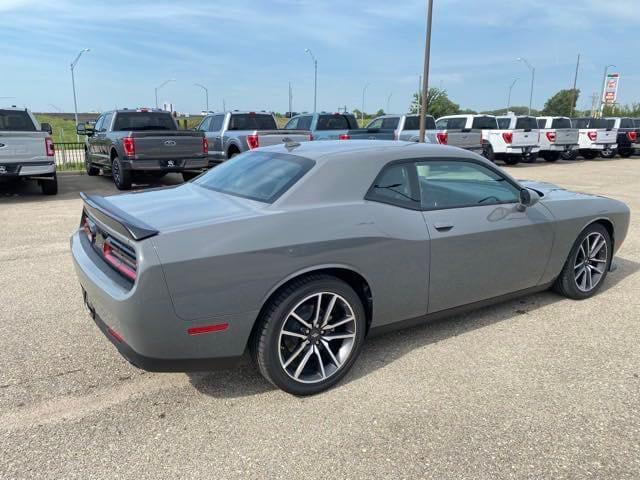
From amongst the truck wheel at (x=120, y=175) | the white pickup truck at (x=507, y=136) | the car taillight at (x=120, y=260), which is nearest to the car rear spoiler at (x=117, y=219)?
the car taillight at (x=120, y=260)

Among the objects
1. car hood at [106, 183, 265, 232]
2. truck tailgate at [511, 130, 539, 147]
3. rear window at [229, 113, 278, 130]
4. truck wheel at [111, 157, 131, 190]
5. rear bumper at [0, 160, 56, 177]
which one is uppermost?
rear window at [229, 113, 278, 130]

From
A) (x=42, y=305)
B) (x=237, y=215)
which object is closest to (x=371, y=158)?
(x=237, y=215)

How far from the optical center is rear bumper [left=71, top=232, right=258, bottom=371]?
2.56 metres

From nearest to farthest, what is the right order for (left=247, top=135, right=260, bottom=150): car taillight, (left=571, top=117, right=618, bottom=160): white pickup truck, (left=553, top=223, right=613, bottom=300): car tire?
(left=553, top=223, right=613, bottom=300): car tire → (left=247, top=135, right=260, bottom=150): car taillight → (left=571, top=117, right=618, bottom=160): white pickup truck

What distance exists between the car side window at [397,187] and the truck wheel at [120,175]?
8990mm

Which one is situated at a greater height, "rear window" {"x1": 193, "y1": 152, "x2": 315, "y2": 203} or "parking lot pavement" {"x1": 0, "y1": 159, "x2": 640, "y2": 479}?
"rear window" {"x1": 193, "y1": 152, "x2": 315, "y2": 203}

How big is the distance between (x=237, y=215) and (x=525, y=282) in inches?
101

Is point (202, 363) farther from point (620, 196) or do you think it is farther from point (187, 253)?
point (620, 196)

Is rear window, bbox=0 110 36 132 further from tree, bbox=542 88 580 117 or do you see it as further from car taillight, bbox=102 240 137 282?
tree, bbox=542 88 580 117

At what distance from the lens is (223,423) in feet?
9.25

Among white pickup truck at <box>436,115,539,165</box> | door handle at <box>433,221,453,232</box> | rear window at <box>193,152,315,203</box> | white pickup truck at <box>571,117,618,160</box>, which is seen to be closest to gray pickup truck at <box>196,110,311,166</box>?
rear window at <box>193,152,315,203</box>

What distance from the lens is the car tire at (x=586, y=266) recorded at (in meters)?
4.56

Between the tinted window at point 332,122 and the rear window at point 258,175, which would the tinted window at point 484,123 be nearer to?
the tinted window at point 332,122

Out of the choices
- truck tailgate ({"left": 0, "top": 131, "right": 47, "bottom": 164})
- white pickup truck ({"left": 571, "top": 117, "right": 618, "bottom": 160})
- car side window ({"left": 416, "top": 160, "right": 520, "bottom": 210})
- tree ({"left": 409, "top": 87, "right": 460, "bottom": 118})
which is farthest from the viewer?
tree ({"left": 409, "top": 87, "right": 460, "bottom": 118})
